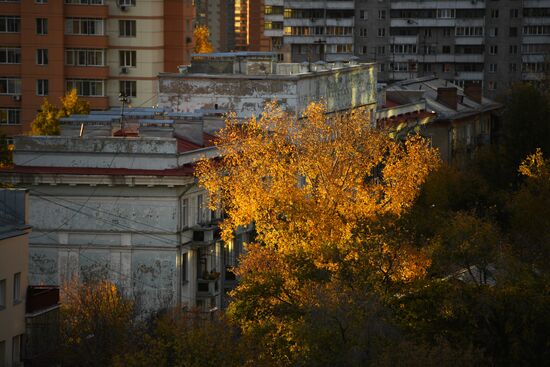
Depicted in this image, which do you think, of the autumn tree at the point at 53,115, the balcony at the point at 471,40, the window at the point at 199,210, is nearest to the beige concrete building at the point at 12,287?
the window at the point at 199,210

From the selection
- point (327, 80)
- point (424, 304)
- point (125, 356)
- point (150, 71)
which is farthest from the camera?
point (150, 71)

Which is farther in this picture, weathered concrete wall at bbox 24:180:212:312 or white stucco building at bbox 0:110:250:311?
weathered concrete wall at bbox 24:180:212:312

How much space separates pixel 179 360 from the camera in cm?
4934

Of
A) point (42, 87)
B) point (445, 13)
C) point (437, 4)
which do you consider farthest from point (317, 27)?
point (42, 87)

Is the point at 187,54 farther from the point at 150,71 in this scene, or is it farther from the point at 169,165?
the point at 169,165

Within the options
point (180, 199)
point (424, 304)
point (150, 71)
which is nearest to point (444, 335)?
point (424, 304)

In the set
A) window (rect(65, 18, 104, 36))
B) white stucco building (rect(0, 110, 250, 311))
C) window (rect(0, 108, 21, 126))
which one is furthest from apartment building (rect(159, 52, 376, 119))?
window (rect(0, 108, 21, 126))

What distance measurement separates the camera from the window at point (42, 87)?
375ft

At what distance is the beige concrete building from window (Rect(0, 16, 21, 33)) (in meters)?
59.6

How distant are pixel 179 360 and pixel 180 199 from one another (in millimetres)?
21449

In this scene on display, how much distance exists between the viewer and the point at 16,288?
54.0 metres

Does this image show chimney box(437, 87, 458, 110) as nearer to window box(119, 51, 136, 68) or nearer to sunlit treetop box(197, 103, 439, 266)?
window box(119, 51, 136, 68)

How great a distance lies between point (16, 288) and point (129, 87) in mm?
61792

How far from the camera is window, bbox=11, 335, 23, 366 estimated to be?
5353 cm
